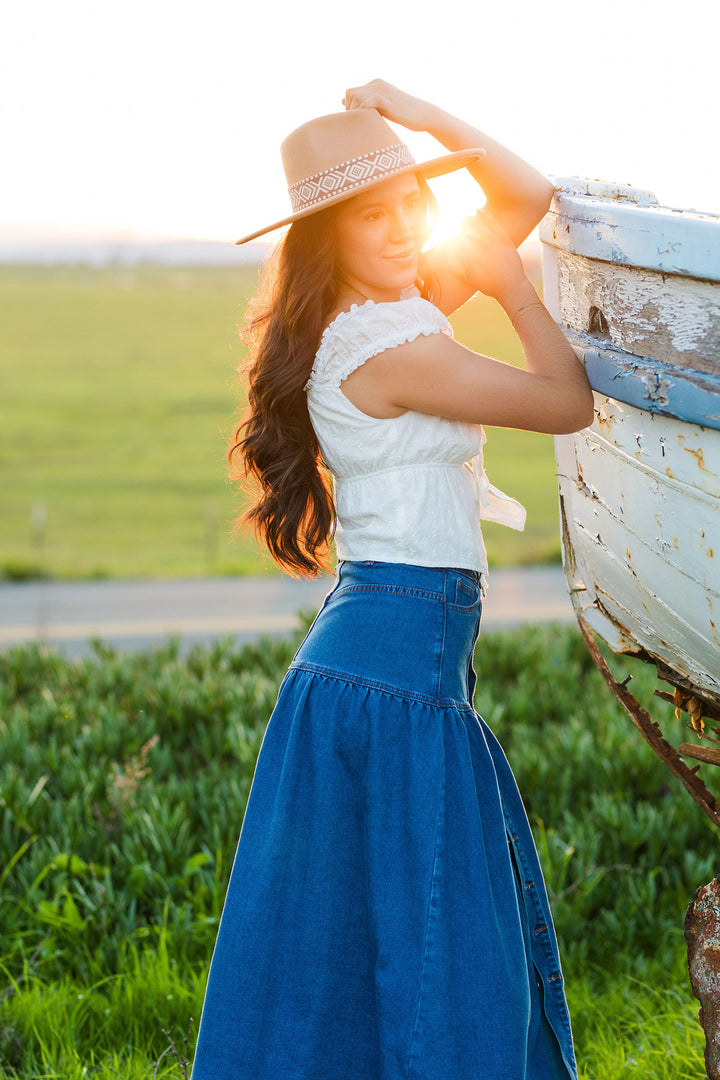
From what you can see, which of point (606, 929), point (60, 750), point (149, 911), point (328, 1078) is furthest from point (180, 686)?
point (328, 1078)

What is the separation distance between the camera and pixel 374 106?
1.85 meters

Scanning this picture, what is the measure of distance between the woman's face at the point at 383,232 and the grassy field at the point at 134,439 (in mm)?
335

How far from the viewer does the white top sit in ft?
5.90

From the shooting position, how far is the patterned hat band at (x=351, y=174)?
5.74 feet

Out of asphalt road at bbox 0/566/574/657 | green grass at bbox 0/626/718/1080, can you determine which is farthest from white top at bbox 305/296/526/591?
asphalt road at bbox 0/566/574/657

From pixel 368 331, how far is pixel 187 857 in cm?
213

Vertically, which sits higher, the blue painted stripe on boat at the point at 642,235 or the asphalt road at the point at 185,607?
the blue painted stripe on boat at the point at 642,235

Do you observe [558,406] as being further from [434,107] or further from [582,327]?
[434,107]

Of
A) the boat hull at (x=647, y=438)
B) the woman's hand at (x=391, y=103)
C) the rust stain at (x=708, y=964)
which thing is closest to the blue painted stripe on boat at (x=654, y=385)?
the boat hull at (x=647, y=438)

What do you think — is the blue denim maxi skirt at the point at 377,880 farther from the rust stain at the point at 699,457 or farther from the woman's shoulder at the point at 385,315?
the rust stain at the point at 699,457

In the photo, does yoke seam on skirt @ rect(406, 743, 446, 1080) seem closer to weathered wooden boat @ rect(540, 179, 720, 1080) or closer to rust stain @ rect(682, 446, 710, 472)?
weathered wooden boat @ rect(540, 179, 720, 1080)

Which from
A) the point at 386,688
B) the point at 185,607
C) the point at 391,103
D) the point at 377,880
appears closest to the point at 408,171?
the point at 391,103

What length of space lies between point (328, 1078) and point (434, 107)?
1.59m

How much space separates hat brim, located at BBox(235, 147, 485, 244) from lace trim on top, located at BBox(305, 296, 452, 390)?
17 cm
